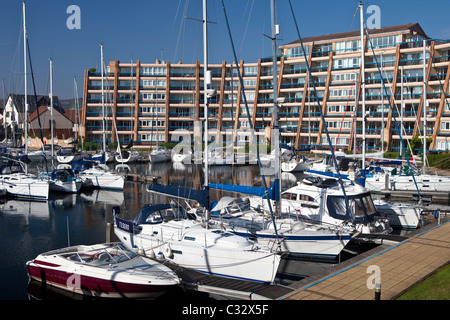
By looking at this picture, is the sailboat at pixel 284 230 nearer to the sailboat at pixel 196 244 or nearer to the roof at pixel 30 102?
the sailboat at pixel 196 244

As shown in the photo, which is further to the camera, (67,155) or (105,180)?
(67,155)

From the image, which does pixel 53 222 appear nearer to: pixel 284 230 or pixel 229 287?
pixel 284 230

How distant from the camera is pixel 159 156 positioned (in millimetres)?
78312

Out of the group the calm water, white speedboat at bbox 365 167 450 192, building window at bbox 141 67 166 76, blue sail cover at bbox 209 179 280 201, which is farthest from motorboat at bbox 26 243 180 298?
building window at bbox 141 67 166 76

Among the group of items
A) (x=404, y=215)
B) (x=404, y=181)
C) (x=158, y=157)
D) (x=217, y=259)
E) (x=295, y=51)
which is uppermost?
(x=295, y=51)

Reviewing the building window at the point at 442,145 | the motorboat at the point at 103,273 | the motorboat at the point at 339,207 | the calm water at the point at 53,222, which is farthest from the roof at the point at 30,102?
the motorboat at the point at 103,273

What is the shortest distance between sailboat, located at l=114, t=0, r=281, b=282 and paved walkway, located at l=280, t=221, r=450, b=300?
315 centimetres

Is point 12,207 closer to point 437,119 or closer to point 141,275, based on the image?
point 141,275

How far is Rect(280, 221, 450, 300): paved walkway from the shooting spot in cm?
1371

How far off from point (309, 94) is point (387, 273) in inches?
2483

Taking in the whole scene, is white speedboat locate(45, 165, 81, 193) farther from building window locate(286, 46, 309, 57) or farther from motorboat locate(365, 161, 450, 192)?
building window locate(286, 46, 309, 57)

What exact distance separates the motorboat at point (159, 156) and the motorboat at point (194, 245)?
54.5 m

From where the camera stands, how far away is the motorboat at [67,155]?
71656 millimetres

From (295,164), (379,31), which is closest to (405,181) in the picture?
(295,164)
